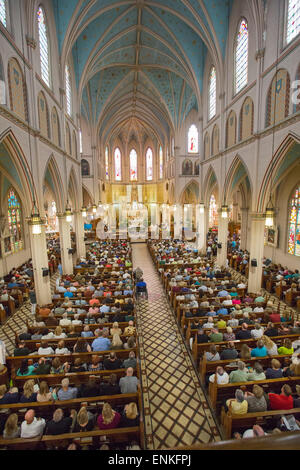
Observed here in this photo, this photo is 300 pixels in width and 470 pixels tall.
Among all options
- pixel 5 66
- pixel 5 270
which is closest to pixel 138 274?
pixel 5 270

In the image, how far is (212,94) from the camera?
1775 cm

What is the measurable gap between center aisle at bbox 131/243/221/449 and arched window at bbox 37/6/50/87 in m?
12.7

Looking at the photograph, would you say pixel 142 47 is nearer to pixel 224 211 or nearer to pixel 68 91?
pixel 68 91

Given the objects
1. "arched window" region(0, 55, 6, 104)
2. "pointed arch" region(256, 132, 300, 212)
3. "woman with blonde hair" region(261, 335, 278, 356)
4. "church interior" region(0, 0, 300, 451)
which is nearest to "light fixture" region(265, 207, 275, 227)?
"church interior" region(0, 0, 300, 451)

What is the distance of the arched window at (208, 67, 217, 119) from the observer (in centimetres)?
1723

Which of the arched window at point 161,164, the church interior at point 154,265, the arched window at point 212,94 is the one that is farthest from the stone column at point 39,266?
the arched window at point 161,164

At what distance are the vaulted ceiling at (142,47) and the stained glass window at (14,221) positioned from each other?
9256 millimetres

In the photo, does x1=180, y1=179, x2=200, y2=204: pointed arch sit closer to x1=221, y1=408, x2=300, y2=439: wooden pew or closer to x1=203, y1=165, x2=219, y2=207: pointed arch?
x1=203, y1=165, x2=219, y2=207: pointed arch

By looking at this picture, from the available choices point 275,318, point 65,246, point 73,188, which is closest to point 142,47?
point 73,188

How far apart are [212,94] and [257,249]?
1252 cm

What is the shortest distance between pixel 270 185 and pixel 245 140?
306cm

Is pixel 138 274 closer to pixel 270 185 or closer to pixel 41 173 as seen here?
pixel 41 173

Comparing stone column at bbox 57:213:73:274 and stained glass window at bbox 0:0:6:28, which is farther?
stone column at bbox 57:213:73:274

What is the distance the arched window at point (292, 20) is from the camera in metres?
9.00
